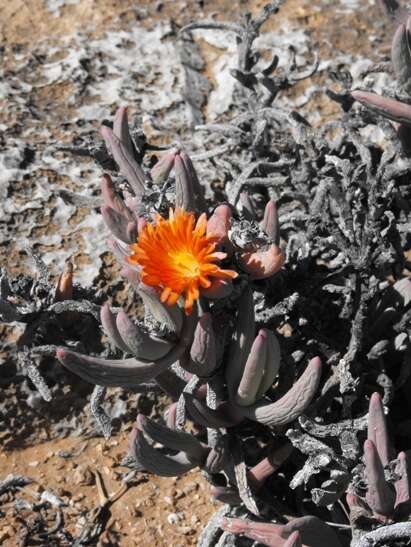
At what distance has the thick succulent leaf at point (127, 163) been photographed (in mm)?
2070

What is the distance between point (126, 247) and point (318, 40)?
1.69 m

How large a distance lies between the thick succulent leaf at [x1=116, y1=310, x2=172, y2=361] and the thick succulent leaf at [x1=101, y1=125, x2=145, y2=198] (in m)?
0.51

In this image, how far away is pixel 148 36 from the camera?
3.14 m

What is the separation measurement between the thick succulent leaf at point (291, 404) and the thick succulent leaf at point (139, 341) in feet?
0.88

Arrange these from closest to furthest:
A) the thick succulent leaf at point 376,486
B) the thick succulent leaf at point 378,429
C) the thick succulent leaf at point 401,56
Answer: the thick succulent leaf at point 376,486 < the thick succulent leaf at point 378,429 < the thick succulent leaf at point 401,56

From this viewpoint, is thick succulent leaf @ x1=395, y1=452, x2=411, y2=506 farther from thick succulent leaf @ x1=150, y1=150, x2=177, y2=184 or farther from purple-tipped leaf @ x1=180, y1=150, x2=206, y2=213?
thick succulent leaf @ x1=150, y1=150, x2=177, y2=184

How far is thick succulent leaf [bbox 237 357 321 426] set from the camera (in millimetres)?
1664

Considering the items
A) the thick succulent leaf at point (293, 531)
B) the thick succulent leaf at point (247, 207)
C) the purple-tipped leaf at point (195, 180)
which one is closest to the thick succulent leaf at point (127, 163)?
the purple-tipped leaf at point (195, 180)

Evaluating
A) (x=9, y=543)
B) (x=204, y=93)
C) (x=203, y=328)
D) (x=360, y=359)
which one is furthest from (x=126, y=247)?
(x=204, y=93)

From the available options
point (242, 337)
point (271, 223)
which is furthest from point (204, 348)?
point (271, 223)

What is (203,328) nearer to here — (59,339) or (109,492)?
(59,339)

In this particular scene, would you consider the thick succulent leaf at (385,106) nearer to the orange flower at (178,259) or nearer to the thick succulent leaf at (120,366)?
the orange flower at (178,259)

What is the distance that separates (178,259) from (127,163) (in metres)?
0.51

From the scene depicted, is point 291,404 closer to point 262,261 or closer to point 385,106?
point 262,261
